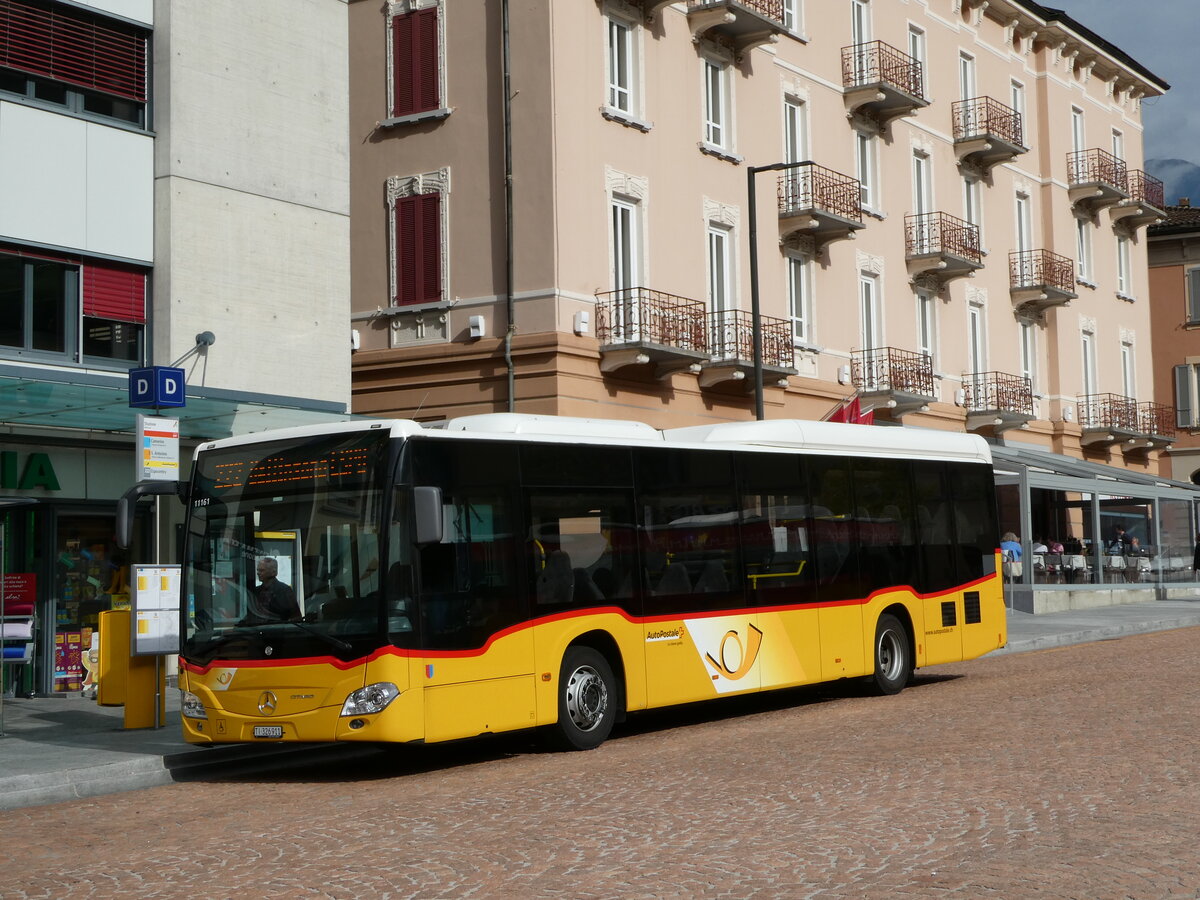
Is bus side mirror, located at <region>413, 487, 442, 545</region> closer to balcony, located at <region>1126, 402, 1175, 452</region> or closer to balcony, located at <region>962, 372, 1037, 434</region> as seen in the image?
balcony, located at <region>962, 372, 1037, 434</region>

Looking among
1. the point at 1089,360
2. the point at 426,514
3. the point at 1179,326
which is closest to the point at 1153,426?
the point at 1089,360

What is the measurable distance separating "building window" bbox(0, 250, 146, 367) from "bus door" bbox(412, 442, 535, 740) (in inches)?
289

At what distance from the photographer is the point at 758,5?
30641 millimetres

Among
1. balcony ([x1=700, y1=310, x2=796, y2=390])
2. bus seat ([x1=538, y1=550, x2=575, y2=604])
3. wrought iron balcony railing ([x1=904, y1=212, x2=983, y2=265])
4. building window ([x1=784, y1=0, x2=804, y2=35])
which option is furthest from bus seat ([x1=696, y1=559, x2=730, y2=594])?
wrought iron balcony railing ([x1=904, y1=212, x2=983, y2=265])

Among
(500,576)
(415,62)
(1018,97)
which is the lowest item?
(500,576)

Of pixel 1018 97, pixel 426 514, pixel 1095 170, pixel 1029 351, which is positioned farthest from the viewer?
pixel 1095 170

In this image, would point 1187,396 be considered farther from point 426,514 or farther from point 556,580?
point 426,514

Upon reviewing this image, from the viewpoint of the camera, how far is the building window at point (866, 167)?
1407 inches

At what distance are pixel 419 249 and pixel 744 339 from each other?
6.20 m

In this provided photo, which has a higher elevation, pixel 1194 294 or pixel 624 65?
pixel 1194 294

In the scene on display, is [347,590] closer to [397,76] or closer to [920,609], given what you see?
[920,609]

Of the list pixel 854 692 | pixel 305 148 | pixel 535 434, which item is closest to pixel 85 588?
pixel 305 148

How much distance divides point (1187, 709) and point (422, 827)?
8.13 metres

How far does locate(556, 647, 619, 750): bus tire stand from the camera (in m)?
13.7
